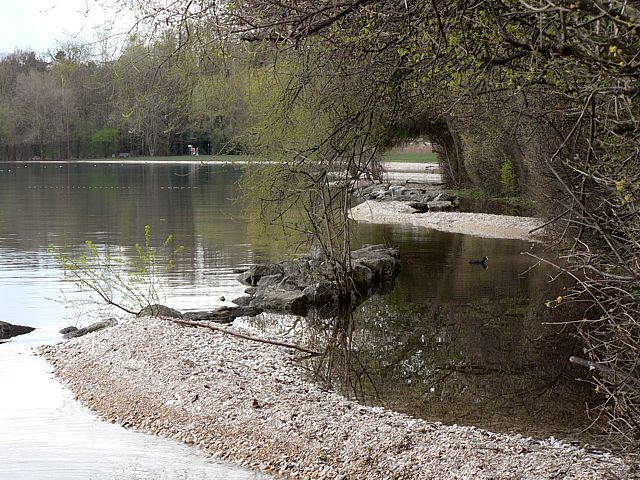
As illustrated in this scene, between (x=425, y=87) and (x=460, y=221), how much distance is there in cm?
2283

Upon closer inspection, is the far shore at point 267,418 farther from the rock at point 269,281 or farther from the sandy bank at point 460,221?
the sandy bank at point 460,221

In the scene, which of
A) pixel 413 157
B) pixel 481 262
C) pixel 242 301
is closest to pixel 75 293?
pixel 242 301

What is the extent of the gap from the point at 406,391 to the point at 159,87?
192 inches

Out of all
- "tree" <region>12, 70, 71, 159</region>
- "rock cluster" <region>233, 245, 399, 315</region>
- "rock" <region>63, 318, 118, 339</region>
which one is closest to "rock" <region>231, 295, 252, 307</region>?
"rock cluster" <region>233, 245, 399, 315</region>

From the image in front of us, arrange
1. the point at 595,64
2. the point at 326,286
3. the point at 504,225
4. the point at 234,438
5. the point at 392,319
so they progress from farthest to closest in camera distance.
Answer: the point at 504,225 → the point at 326,286 → the point at 392,319 → the point at 234,438 → the point at 595,64

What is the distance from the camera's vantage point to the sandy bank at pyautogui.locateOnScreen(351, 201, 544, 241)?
29672 mm

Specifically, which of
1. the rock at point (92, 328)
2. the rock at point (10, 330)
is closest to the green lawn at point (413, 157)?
the rock at point (92, 328)

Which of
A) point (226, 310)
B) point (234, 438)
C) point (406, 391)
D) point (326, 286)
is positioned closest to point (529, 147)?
point (326, 286)

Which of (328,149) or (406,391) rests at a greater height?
(328,149)

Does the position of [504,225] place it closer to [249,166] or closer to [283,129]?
[249,166]

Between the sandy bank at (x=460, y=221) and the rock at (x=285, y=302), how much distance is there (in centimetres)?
898

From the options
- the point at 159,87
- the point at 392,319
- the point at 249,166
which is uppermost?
the point at 159,87

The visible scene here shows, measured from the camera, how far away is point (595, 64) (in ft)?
18.8

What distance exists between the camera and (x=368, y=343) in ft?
47.5
